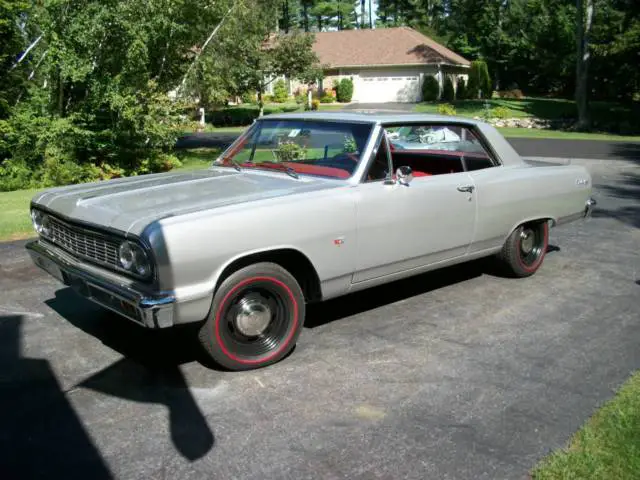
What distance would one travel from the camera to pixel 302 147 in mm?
5227

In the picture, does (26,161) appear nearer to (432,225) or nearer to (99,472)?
(432,225)

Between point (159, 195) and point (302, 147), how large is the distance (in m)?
1.35

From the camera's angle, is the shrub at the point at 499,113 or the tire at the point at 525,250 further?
the shrub at the point at 499,113

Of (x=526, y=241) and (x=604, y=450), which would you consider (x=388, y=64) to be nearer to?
(x=526, y=241)

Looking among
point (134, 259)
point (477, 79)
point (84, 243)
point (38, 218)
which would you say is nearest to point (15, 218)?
point (38, 218)

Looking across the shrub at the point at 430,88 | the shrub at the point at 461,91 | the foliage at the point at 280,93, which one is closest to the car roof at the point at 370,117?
the shrub at the point at 430,88

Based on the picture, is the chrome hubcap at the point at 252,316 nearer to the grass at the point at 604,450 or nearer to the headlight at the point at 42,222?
the headlight at the point at 42,222

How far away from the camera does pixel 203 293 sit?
3.76 m

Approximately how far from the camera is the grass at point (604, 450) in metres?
3.01

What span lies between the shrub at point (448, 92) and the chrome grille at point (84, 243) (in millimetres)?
45380

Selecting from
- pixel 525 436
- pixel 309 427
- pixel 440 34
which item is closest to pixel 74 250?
pixel 309 427

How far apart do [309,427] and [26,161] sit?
497 inches

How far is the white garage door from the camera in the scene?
4716 cm

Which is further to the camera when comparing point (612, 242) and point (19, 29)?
point (19, 29)
